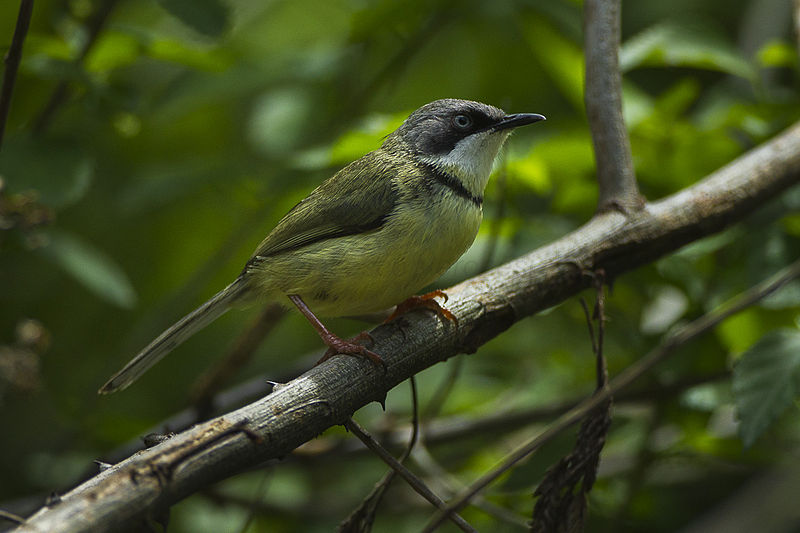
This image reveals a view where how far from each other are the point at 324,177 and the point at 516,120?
1.16 metres

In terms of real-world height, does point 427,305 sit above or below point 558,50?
below

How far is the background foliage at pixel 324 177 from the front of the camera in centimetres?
371

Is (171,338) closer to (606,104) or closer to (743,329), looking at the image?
(606,104)

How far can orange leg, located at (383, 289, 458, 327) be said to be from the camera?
9.61ft

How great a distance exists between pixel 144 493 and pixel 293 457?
2733 millimetres

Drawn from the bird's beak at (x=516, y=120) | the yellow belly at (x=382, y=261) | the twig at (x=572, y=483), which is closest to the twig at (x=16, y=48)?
the yellow belly at (x=382, y=261)

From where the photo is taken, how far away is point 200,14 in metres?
3.36

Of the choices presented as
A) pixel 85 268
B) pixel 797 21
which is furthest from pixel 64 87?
pixel 797 21

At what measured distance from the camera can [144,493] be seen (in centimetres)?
175

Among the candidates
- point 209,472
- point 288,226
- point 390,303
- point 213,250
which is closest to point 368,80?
point 213,250

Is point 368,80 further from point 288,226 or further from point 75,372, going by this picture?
point 75,372

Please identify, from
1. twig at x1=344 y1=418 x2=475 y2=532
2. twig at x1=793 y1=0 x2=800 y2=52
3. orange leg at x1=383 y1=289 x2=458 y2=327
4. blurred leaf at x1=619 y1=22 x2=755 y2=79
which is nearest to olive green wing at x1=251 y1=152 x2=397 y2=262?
orange leg at x1=383 y1=289 x2=458 y2=327

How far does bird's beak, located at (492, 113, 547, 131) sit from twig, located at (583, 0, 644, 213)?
0.29 meters

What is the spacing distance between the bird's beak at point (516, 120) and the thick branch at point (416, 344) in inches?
22.5
